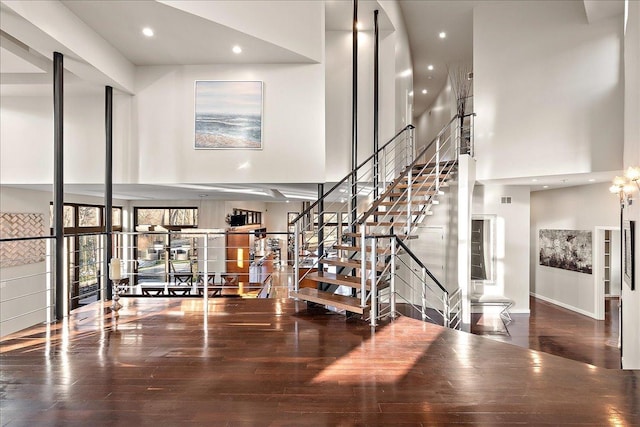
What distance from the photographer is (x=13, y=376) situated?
268 cm

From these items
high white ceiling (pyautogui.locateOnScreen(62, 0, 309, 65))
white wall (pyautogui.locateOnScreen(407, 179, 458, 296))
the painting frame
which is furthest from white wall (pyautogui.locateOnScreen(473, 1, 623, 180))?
high white ceiling (pyautogui.locateOnScreen(62, 0, 309, 65))

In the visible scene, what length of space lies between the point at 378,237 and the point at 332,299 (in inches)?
36.7

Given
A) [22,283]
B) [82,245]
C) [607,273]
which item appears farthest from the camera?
[607,273]

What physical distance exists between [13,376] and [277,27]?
4.86 metres

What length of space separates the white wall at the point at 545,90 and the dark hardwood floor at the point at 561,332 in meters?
2.90

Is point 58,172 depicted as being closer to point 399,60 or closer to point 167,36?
point 167,36

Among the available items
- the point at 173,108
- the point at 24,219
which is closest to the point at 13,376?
the point at 173,108

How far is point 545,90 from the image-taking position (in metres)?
6.47

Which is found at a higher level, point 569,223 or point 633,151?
point 633,151

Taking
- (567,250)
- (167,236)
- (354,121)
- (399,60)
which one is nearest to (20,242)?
(167,236)

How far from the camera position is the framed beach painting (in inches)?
225

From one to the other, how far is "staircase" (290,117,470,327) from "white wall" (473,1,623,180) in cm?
110

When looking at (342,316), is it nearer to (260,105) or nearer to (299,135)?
(299,135)

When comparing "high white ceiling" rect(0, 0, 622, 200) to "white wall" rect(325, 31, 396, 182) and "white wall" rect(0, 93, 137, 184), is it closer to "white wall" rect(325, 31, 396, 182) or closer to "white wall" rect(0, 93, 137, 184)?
"white wall" rect(0, 93, 137, 184)
